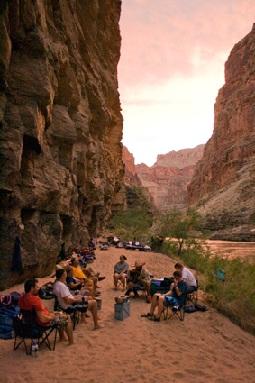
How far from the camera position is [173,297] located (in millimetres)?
10492

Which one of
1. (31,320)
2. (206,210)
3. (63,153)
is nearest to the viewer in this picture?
(31,320)

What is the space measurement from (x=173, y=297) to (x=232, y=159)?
89697 mm

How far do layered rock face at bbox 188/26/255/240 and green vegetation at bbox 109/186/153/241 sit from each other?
33.1 feet

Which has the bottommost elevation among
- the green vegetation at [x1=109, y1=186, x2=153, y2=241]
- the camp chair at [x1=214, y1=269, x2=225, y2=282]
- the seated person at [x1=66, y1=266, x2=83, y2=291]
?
the camp chair at [x1=214, y1=269, x2=225, y2=282]

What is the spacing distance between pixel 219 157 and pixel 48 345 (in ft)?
333

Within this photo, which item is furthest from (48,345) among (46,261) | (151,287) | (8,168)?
(46,261)

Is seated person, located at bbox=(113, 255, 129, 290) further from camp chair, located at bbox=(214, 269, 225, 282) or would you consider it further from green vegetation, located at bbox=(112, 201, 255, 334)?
camp chair, located at bbox=(214, 269, 225, 282)

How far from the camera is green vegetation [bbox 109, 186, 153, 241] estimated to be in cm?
4502

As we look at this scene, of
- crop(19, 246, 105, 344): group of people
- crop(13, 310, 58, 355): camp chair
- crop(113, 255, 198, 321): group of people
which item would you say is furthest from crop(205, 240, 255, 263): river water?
crop(13, 310, 58, 355): camp chair

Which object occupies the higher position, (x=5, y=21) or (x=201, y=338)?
(x=5, y=21)

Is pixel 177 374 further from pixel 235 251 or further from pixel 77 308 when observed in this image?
pixel 235 251

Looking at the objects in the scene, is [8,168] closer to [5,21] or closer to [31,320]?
[5,21]

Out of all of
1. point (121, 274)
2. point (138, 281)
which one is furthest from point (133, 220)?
point (138, 281)

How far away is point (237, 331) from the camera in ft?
34.4
